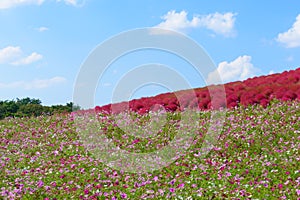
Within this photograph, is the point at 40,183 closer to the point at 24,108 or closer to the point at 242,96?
the point at 242,96

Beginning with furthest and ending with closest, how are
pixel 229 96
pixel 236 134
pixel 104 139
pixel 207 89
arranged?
pixel 207 89 < pixel 229 96 < pixel 104 139 < pixel 236 134

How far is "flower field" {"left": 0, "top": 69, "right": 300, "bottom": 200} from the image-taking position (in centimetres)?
761

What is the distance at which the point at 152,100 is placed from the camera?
1594 cm

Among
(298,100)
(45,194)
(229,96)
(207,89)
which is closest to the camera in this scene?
(45,194)

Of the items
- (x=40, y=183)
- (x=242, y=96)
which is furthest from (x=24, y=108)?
(x=40, y=183)

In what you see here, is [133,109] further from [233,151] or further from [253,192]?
Answer: [253,192]

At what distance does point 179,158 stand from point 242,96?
18.2 ft

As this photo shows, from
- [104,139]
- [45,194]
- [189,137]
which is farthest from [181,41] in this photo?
[45,194]

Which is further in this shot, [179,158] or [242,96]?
[242,96]

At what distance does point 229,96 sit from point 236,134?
3.79 metres

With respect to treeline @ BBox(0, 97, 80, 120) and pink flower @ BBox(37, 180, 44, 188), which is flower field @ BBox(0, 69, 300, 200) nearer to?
pink flower @ BBox(37, 180, 44, 188)

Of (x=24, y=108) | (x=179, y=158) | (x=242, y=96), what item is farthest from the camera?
(x=24, y=108)

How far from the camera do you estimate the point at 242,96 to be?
14398mm

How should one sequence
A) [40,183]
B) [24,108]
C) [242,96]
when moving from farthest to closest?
[24,108]
[242,96]
[40,183]
